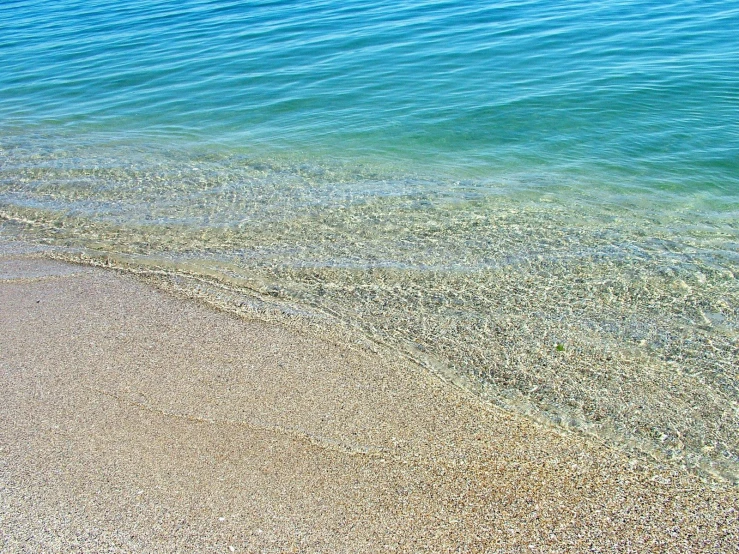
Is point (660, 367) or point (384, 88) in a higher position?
point (384, 88)

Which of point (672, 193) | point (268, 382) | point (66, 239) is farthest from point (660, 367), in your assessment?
point (66, 239)

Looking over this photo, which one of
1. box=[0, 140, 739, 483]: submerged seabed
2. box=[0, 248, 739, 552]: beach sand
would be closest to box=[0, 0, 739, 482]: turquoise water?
box=[0, 140, 739, 483]: submerged seabed

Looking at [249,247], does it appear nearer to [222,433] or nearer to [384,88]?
[222,433]

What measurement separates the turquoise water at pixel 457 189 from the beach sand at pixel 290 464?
37 cm

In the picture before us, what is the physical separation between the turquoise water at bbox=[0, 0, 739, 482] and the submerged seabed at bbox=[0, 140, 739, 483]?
0.03 m

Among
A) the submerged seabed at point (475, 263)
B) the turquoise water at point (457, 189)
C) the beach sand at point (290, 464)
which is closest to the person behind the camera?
the beach sand at point (290, 464)

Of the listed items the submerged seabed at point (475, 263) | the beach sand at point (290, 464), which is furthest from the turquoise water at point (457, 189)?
the beach sand at point (290, 464)

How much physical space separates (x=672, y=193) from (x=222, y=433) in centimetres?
625

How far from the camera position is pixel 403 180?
9117mm

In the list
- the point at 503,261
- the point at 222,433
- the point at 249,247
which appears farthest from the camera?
the point at 249,247

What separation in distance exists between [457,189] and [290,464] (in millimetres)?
5277

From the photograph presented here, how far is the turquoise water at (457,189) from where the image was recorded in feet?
17.4

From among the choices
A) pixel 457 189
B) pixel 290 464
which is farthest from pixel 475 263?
pixel 290 464

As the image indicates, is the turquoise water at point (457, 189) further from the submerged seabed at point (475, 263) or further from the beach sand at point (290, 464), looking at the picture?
the beach sand at point (290, 464)
